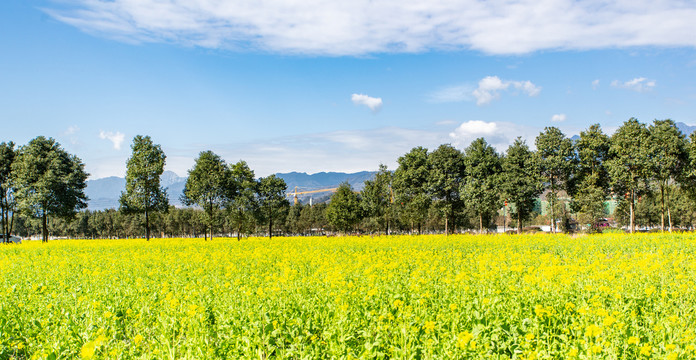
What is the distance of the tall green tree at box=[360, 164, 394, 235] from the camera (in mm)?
70438

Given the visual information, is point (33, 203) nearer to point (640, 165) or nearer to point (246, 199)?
point (246, 199)

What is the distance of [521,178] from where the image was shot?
55812mm

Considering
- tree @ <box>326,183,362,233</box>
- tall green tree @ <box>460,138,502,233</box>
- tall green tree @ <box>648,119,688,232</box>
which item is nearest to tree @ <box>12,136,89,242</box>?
tree @ <box>326,183,362,233</box>

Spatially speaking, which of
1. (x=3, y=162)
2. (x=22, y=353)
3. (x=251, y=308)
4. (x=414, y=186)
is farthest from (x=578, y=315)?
(x=3, y=162)

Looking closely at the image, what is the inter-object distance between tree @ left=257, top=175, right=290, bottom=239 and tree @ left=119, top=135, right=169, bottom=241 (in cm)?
1857

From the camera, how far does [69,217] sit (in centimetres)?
5212

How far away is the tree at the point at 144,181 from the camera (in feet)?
154

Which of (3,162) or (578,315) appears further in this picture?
(3,162)

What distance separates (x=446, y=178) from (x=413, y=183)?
5034mm

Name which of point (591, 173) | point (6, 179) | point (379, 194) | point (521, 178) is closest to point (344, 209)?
point (379, 194)

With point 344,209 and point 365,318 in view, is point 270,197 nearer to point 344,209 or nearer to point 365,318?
point 344,209

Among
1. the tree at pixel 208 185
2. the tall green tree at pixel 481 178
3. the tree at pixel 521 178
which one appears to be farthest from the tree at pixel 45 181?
the tree at pixel 521 178

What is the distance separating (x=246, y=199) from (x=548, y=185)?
1632 inches

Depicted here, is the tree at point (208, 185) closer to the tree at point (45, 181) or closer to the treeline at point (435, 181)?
the treeline at point (435, 181)
